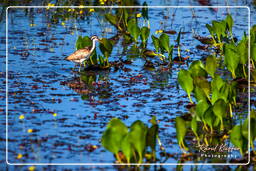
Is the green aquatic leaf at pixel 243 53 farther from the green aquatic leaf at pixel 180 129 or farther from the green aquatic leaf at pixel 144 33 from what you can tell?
the green aquatic leaf at pixel 180 129

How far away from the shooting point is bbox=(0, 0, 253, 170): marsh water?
787 cm

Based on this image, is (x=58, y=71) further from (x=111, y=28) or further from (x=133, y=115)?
(x=111, y=28)

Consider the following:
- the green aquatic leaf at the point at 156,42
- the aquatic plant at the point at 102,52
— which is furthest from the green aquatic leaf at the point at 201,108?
the green aquatic leaf at the point at 156,42

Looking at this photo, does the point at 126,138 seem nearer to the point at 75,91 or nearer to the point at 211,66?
the point at 211,66

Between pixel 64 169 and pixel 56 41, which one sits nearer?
pixel 64 169

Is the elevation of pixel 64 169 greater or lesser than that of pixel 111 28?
lesser

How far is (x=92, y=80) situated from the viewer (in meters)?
10.9

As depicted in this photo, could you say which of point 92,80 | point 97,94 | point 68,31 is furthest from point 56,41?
point 97,94

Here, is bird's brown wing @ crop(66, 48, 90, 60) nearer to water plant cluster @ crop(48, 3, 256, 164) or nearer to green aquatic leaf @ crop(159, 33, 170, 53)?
water plant cluster @ crop(48, 3, 256, 164)

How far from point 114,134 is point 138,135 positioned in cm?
25

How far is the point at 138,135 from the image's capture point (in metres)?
6.88

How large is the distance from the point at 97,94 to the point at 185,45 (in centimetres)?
382

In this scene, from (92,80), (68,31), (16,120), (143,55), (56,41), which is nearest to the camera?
(16,120)

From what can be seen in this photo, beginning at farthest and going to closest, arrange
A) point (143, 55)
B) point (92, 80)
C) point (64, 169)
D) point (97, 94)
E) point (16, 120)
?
point (143, 55), point (92, 80), point (97, 94), point (16, 120), point (64, 169)
